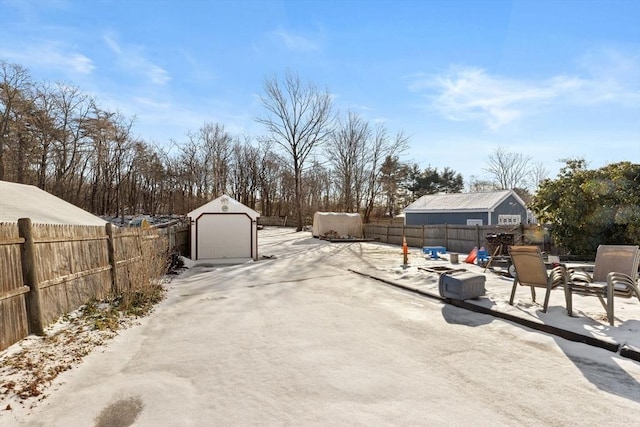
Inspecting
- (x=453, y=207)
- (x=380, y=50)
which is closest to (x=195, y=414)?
(x=380, y=50)

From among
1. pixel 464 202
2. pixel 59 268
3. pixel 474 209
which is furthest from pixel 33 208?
pixel 464 202

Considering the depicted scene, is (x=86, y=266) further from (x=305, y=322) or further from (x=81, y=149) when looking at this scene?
(x=81, y=149)

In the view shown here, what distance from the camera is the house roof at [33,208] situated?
7.90m

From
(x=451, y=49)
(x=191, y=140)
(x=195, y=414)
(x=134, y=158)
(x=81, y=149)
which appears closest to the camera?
(x=195, y=414)

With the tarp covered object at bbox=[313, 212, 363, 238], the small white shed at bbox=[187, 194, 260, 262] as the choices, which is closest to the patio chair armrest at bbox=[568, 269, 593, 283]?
the small white shed at bbox=[187, 194, 260, 262]

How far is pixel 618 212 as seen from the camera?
10.7 meters

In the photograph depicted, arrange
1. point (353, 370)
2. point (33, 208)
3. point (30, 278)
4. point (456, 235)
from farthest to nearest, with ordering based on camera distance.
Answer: point (456, 235)
point (33, 208)
point (30, 278)
point (353, 370)

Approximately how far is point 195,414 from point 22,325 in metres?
3.25

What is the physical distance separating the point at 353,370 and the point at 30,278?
14.1 ft

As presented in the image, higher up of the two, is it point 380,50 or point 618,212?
point 380,50

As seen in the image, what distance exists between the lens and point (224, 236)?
16891 mm

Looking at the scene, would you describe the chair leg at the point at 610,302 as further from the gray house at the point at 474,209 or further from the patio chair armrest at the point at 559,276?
the gray house at the point at 474,209

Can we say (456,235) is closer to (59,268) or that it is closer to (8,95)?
(59,268)

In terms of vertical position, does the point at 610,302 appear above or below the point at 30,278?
below
